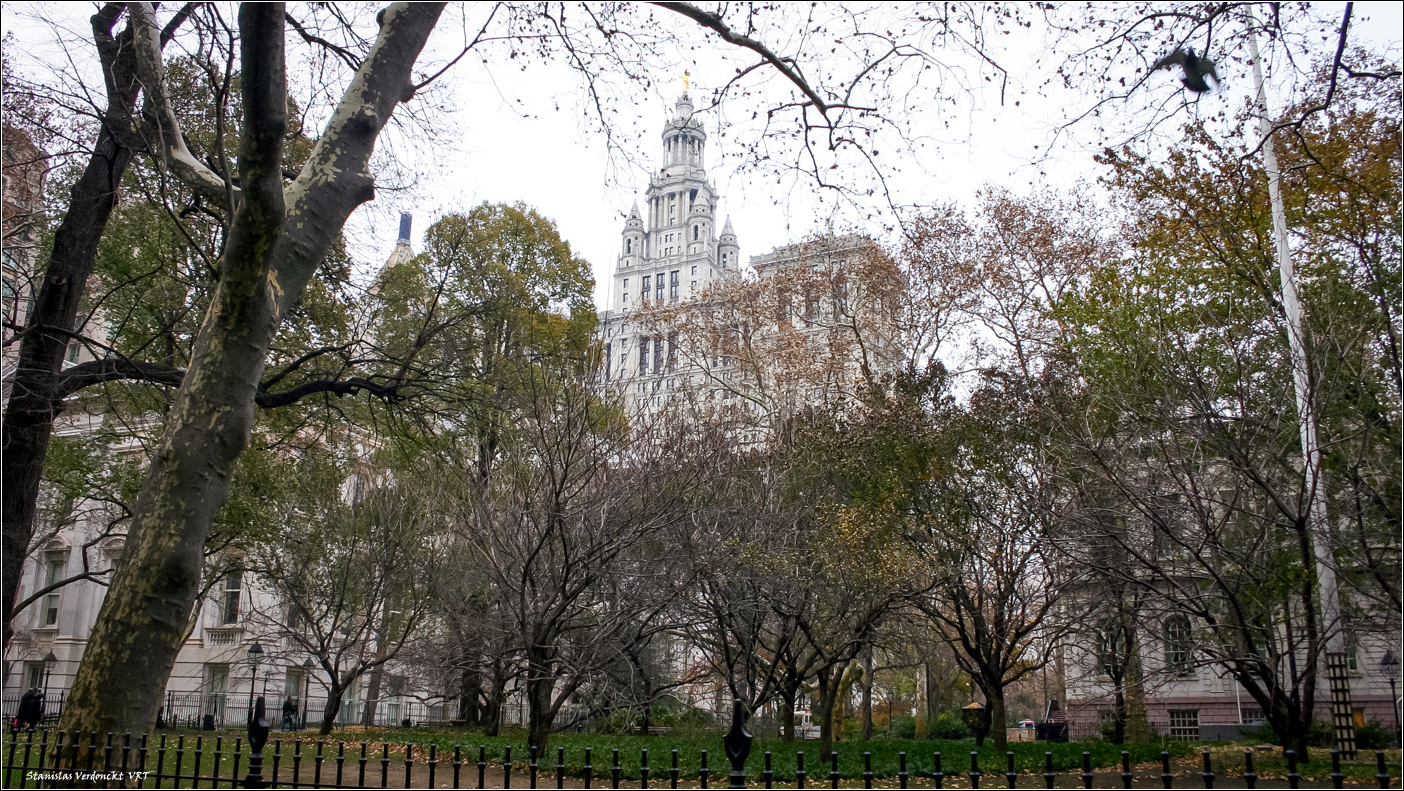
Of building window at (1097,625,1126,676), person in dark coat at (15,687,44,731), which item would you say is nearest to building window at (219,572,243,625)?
person in dark coat at (15,687,44,731)

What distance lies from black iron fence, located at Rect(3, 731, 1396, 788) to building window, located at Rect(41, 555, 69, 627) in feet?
74.4

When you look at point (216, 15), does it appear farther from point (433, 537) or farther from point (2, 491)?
point (433, 537)

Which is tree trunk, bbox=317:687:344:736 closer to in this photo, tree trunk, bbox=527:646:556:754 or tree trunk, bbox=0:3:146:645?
tree trunk, bbox=527:646:556:754

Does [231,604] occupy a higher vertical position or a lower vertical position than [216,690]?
higher

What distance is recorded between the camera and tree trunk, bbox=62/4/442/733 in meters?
5.33

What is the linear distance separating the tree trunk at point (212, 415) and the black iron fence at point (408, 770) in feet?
0.88

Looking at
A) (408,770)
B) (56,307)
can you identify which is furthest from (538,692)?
(56,307)

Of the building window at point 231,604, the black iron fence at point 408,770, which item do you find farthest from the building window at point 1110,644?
the building window at point 231,604

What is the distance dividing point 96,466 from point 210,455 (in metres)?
15.1

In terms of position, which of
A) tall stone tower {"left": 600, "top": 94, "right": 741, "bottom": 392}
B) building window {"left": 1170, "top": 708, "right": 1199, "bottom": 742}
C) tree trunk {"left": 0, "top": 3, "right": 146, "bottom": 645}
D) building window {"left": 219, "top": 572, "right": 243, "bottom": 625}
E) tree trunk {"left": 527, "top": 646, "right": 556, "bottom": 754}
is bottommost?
building window {"left": 1170, "top": 708, "right": 1199, "bottom": 742}

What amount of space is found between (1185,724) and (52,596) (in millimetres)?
39924

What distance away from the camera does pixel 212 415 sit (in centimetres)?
562

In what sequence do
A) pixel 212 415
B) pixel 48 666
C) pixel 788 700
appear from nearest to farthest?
pixel 212 415, pixel 788 700, pixel 48 666

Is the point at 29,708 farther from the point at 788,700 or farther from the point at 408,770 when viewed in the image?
the point at 408,770
